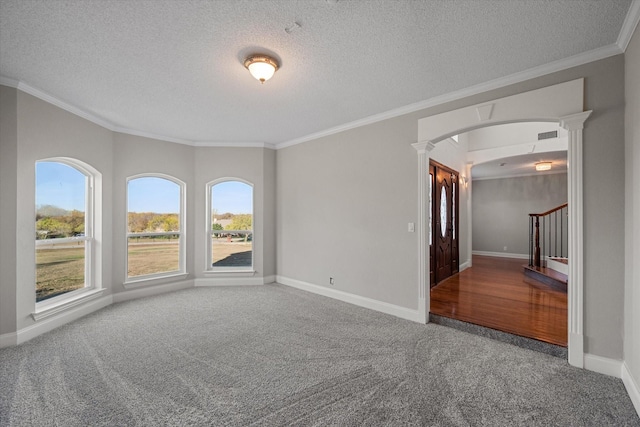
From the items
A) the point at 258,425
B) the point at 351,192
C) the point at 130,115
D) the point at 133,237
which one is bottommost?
the point at 258,425

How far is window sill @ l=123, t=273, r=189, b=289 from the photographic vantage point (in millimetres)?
4688

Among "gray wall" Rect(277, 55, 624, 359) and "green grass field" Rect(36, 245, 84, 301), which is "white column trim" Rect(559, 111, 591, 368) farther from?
"green grass field" Rect(36, 245, 84, 301)

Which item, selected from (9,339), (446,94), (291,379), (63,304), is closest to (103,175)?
(63,304)

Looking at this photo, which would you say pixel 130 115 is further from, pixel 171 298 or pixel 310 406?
pixel 310 406

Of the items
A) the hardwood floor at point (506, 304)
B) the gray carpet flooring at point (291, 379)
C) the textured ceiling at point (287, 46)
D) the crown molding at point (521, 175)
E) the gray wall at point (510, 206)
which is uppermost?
the textured ceiling at point (287, 46)

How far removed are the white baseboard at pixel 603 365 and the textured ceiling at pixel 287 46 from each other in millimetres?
2744

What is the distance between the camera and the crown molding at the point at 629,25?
1.95 meters

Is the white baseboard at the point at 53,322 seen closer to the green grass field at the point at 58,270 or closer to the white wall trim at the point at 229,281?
the green grass field at the point at 58,270

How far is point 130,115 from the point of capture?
402cm

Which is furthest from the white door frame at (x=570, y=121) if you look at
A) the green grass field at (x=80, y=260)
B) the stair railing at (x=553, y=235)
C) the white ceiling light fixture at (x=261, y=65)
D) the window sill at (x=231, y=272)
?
the stair railing at (x=553, y=235)

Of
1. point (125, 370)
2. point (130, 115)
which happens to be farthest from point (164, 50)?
point (125, 370)

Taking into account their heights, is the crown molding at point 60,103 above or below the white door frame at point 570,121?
above

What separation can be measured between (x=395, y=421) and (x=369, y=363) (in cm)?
73

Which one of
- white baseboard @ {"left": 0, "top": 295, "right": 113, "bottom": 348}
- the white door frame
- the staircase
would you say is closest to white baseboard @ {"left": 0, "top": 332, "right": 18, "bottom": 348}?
white baseboard @ {"left": 0, "top": 295, "right": 113, "bottom": 348}
